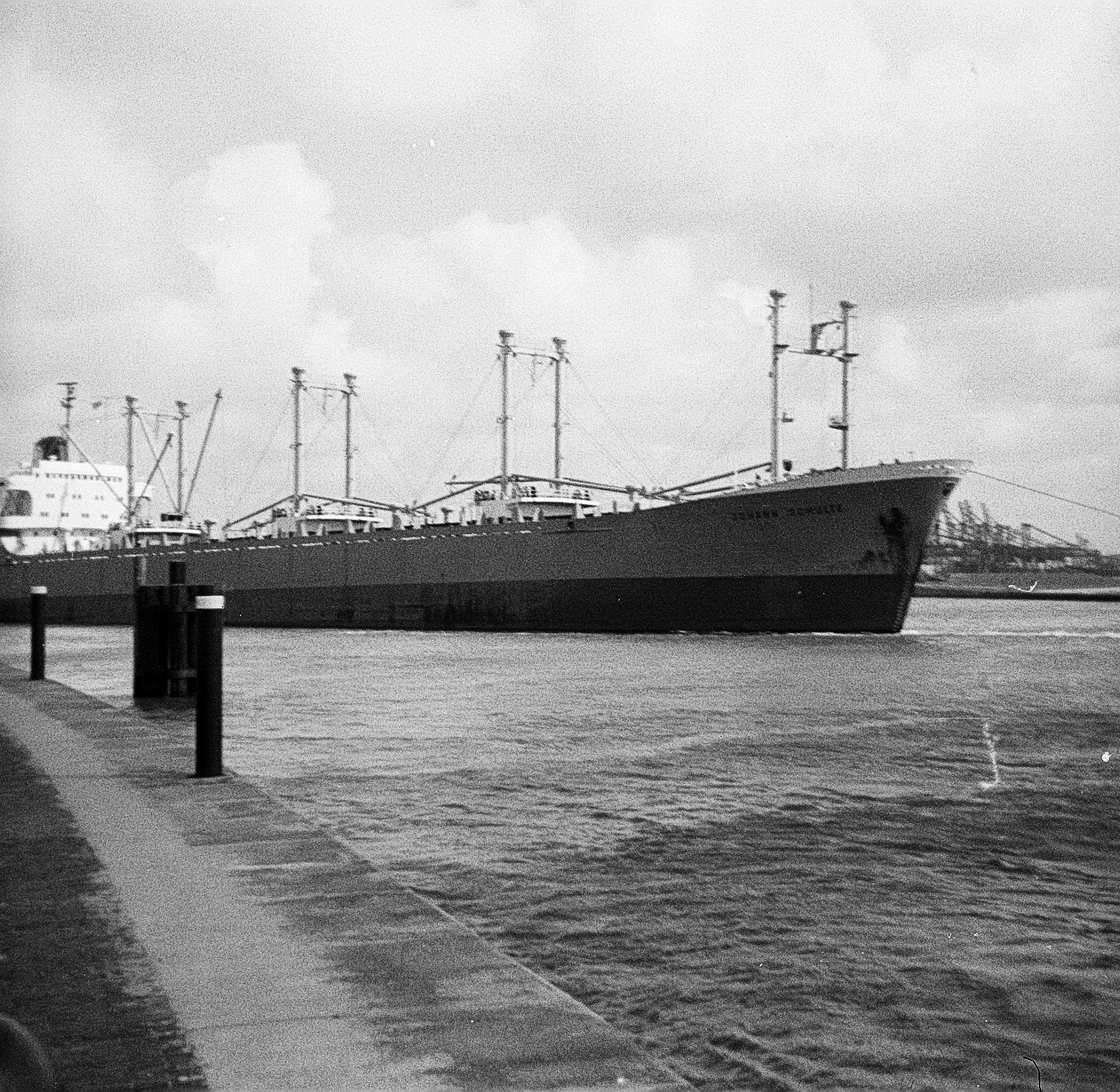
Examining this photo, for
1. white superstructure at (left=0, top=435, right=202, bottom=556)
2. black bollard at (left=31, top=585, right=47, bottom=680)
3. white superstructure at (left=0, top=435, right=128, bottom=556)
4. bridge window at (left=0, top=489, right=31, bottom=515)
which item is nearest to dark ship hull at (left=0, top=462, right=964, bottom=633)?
black bollard at (left=31, top=585, right=47, bottom=680)

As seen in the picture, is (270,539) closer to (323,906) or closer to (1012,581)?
(323,906)

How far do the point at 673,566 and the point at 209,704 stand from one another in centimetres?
2598

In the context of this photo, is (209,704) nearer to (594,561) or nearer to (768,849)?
(768,849)

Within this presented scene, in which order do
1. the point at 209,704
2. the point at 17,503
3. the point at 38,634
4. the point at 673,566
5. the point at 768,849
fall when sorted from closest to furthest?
the point at 768,849, the point at 209,704, the point at 38,634, the point at 673,566, the point at 17,503

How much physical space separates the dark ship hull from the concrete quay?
26476 mm

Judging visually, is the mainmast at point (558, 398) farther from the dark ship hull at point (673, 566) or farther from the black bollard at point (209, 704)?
the black bollard at point (209, 704)

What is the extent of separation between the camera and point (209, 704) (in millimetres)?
7059

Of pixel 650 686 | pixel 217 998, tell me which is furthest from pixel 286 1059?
pixel 650 686

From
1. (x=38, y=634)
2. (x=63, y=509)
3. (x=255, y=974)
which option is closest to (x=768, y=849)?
(x=255, y=974)

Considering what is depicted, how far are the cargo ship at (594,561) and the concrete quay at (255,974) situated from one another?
20.5 meters

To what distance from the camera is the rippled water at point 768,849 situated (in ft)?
13.0

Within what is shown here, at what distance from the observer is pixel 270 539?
44.2m

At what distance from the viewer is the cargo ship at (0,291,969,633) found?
30.8 metres

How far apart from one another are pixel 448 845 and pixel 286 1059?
382 cm
